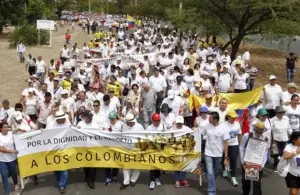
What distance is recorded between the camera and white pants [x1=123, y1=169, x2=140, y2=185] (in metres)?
9.29

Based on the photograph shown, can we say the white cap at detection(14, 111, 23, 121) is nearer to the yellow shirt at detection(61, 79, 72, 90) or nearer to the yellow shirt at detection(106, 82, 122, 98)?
the yellow shirt at detection(61, 79, 72, 90)

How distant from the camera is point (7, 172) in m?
8.59

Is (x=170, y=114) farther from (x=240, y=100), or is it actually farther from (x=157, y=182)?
(x=240, y=100)

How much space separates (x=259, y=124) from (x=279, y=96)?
143 inches

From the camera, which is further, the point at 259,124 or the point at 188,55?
the point at 188,55

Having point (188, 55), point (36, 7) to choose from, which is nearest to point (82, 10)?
point (36, 7)

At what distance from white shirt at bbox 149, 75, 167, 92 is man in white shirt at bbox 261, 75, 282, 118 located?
3461mm

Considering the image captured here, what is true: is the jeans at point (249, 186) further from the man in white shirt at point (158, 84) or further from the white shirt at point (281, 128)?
Result: the man in white shirt at point (158, 84)

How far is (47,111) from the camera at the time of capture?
11.0 metres

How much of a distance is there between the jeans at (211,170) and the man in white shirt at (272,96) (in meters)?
3.30

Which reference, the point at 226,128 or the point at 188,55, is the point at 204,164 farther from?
the point at 188,55

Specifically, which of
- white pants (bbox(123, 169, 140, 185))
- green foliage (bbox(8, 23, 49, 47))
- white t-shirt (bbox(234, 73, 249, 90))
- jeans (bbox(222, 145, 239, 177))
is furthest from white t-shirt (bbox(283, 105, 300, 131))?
green foliage (bbox(8, 23, 49, 47))

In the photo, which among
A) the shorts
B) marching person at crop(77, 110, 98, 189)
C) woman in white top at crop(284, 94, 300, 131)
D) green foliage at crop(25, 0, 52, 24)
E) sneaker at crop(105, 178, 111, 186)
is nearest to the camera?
the shorts

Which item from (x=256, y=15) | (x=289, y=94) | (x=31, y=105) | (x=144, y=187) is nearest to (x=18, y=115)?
(x=31, y=105)
